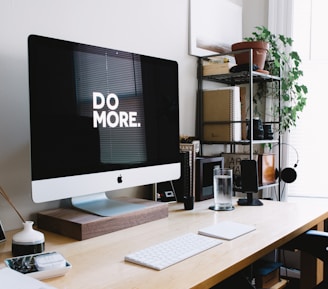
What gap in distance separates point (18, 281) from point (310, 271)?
1.33 m

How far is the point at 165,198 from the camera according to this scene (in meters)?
1.85

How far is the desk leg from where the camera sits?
1688mm

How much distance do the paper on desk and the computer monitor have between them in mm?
304

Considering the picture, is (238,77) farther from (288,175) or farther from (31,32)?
(31,32)

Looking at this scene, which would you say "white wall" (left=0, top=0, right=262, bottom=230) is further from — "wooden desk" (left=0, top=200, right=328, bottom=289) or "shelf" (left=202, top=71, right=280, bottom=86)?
"shelf" (left=202, top=71, right=280, bottom=86)

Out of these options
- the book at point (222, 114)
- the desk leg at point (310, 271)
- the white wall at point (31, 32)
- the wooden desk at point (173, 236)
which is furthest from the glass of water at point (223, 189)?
the white wall at point (31, 32)

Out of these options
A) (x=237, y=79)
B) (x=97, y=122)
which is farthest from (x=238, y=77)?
(x=97, y=122)

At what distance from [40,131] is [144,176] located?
501mm

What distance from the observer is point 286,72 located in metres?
2.57

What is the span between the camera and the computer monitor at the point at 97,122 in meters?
1.17

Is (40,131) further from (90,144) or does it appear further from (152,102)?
(152,102)

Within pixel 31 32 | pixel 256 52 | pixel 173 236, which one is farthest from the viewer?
pixel 256 52

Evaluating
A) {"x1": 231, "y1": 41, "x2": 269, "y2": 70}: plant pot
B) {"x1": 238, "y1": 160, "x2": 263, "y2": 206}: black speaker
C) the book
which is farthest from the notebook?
{"x1": 231, "y1": 41, "x2": 269, "y2": 70}: plant pot

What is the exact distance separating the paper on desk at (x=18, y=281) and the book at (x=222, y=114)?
1.60m
